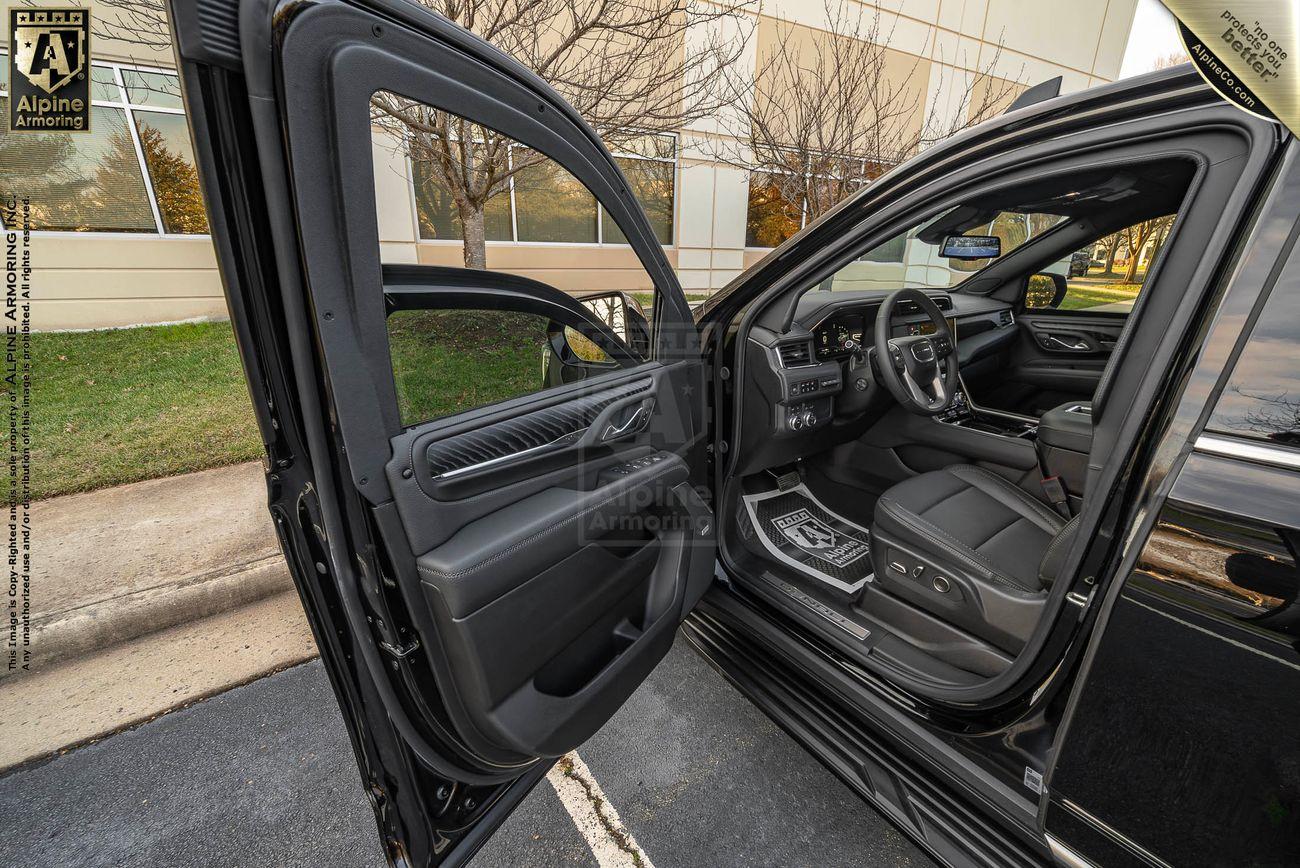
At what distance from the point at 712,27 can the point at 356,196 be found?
785cm

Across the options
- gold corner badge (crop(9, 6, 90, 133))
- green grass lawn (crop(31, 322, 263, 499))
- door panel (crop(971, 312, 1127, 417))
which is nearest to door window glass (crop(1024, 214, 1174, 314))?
door panel (crop(971, 312, 1127, 417))

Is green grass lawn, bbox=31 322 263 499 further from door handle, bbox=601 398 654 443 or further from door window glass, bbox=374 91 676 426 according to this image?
door handle, bbox=601 398 654 443

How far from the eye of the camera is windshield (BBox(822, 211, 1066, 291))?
8.41 ft

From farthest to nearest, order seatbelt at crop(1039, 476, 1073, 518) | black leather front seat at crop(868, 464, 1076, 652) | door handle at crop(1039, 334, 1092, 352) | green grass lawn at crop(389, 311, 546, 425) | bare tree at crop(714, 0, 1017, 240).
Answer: bare tree at crop(714, 0, 1017, 240) < door handle at crop(1039, 334, 1092, 352) < seatbelt at crop(1039, 476, 1073, 518) < black leather front seat at crop(868, 464, 1076, 652) < green grass lawn at crop(389, 311, 546, 425)

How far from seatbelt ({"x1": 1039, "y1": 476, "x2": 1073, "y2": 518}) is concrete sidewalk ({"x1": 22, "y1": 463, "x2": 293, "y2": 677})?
11.3 ft

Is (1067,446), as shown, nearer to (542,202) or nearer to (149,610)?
(542,202)

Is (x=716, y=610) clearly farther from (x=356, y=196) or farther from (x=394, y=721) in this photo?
(x=356, y=196)

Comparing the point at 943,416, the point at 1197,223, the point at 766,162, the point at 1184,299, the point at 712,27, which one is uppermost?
the point at 712,27

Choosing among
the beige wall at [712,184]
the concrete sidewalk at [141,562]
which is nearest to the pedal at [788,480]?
the beige wall at [712,184]

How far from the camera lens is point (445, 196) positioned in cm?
415

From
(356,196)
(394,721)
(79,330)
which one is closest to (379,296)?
(356,196)

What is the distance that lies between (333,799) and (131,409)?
4.21 m

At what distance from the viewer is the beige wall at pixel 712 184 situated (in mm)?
5656

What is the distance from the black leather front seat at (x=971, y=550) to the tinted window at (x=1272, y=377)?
0.64m
